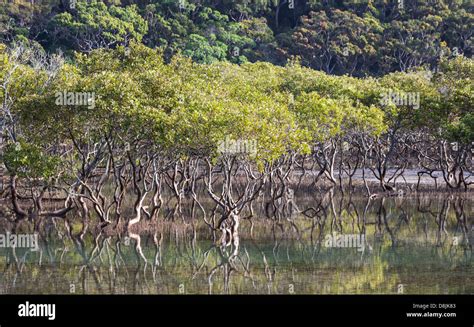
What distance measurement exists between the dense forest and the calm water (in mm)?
53568

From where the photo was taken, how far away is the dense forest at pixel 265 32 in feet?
315

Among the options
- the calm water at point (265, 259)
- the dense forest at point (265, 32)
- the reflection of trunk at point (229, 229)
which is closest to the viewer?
the calm water at point (265, 259)

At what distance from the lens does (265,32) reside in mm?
105500

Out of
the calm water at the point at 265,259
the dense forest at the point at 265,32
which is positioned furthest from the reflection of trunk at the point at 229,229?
the dense forest at the point at 265,32

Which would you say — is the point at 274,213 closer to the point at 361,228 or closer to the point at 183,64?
the point at 361,228

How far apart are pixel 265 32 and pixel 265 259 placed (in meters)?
75.4

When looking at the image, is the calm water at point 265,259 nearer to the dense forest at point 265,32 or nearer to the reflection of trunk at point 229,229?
the reflection of trunk at point 229,229

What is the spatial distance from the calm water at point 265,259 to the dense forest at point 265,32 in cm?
5357

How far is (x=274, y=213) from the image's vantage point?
1841 inches

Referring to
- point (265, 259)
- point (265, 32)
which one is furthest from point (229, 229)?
point (265, 32)

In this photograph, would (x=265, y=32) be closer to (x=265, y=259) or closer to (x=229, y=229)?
(x=229, y=229)

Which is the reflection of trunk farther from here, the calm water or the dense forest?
the dense forest

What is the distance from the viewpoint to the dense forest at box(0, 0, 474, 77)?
95875 mm
